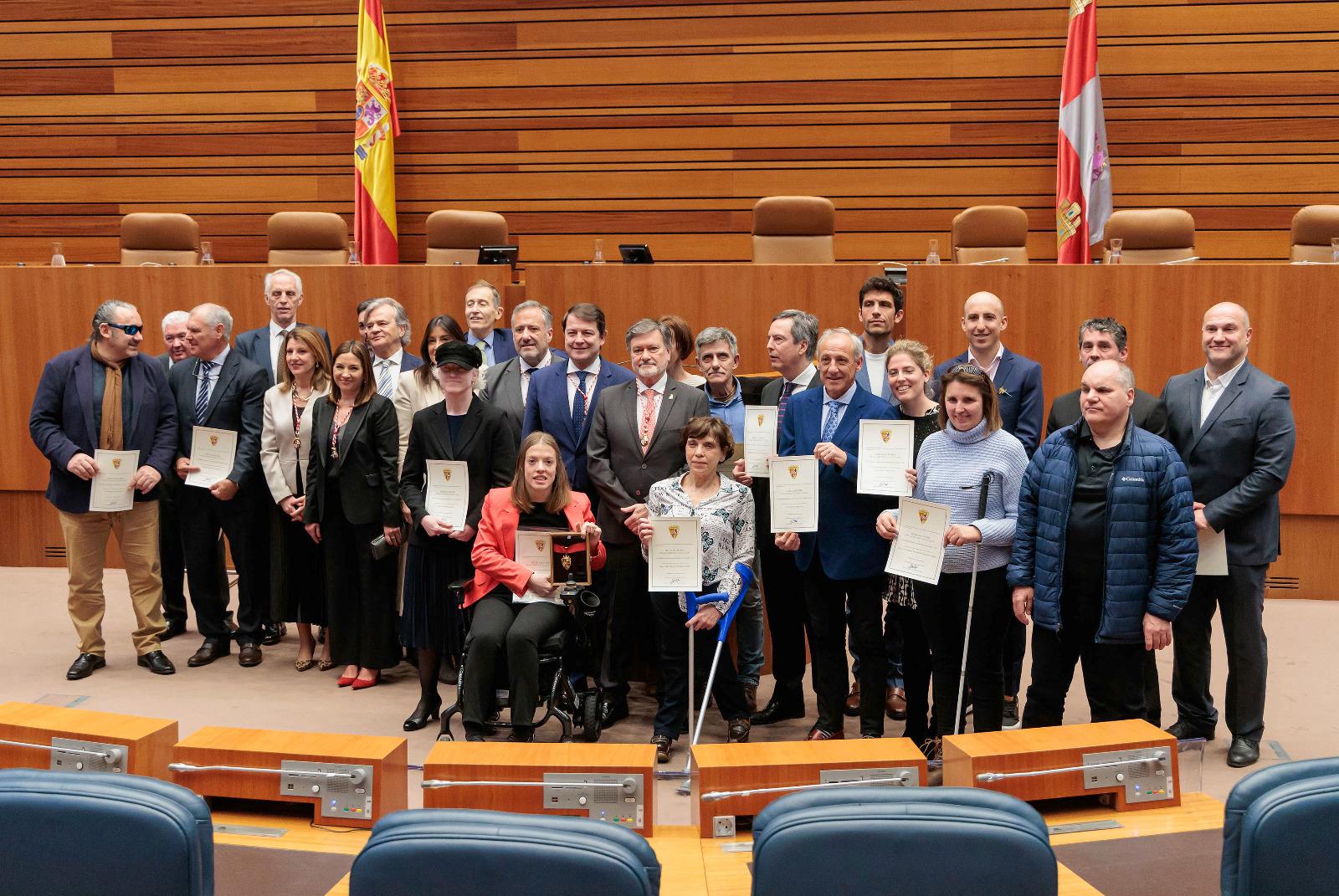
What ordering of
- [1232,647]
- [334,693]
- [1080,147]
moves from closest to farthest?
1. [1232,647]
2. [334,693]
3. [1080,147]

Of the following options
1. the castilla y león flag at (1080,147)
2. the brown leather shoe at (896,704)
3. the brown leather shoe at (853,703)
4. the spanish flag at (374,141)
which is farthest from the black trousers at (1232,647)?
the spanish flag at (374,141)

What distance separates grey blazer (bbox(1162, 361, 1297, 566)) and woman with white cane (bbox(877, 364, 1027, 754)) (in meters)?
0.80

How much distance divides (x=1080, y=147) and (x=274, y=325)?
17.1ft

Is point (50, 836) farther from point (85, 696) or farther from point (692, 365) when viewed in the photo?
point (692, 365)

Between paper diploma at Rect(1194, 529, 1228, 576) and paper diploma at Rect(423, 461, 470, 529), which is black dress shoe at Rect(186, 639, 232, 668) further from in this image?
paper diploma at Rect(1194, 529, 1228, 576)

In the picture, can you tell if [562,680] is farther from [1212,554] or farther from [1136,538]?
[1212,554]

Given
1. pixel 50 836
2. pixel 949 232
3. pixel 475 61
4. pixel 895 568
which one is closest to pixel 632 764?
pixel 50 836

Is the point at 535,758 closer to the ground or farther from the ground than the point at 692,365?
closer to the ground

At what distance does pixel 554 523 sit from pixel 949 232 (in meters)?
4.89

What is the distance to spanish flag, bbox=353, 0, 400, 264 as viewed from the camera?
8102mm

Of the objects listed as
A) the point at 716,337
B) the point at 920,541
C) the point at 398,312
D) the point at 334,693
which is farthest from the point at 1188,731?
the point at 398,312

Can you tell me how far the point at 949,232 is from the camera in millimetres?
8156

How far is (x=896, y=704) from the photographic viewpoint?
15.2ft

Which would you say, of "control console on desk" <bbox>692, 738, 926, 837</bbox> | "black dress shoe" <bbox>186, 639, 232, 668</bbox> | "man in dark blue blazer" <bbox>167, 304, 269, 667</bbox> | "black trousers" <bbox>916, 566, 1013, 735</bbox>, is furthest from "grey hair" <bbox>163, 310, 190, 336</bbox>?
"control console on desk" <bbox>692, 738, 926, 837</bbox>
